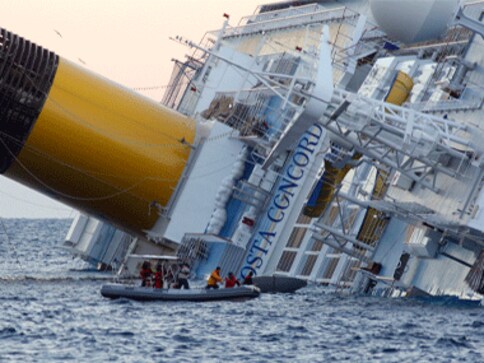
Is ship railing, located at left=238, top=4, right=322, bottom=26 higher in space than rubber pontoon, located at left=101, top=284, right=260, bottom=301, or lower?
higher

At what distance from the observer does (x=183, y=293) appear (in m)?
46.9

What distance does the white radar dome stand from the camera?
48344 mm

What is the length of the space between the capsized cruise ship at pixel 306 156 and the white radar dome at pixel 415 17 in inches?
1.6

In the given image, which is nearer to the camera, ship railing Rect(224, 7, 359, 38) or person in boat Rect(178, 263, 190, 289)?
person in boat Rect(178, 263, 190, 289)

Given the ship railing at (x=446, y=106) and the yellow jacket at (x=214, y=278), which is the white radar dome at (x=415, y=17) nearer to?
the ship railing at (x=446, y=106)

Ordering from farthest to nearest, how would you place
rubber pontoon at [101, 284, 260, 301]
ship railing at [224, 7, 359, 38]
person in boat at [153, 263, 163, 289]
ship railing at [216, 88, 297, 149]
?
ship railing at [224, 7, 359, 38]
ship railing at [216, 88, 297, 149]
person in boat at [153, 263, 163, 289]
rubber pontoon at [101, 284, 260, 301]

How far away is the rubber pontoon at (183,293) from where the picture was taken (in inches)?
1843

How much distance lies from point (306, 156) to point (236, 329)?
53.7ft

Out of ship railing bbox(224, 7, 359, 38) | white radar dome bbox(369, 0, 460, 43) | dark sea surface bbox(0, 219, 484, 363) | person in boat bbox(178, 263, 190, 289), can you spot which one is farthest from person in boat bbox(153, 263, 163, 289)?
ship railing bbox(224, 7, 359, 38)

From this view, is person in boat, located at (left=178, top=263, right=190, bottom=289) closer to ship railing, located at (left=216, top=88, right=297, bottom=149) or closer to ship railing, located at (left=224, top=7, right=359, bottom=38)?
ship railing, located at (left=216, top=88, right=297, bottom=149)

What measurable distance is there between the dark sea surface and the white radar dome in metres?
7.83

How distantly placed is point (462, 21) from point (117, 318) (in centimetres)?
1402

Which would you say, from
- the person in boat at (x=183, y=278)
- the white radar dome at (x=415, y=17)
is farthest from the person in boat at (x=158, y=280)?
the white radar dome at (x=415, y=17)

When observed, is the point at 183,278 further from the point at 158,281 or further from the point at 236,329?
the point at 236,329
